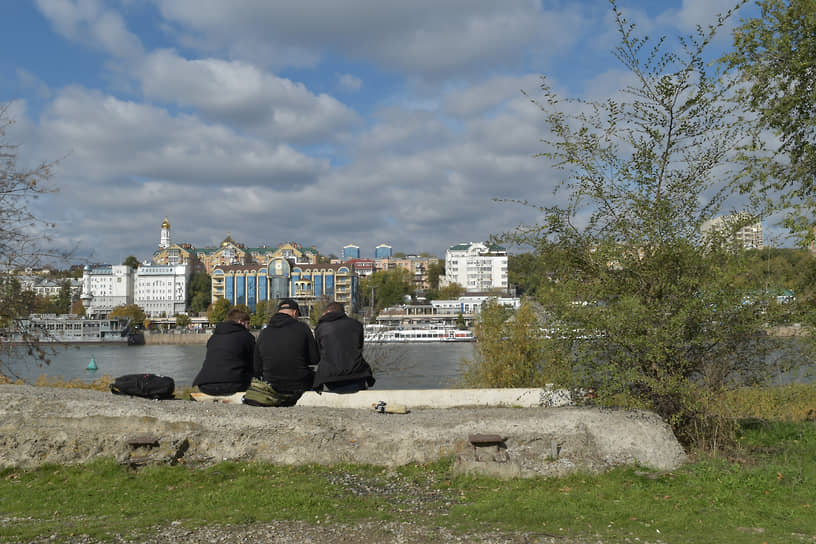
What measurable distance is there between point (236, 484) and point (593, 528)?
324 centimetres

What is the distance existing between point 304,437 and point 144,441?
162 centimetres

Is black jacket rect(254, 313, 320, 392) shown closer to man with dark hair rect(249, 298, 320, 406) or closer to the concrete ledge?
man with dark hair rect(249, 298, 320, 406)

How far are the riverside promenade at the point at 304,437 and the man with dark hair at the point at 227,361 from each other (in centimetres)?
45

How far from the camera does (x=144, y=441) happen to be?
668 centimetres

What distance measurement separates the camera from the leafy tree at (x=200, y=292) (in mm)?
142250

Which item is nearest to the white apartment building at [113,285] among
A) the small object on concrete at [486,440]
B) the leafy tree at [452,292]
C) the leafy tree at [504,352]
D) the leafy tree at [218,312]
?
the leafy tree at [218,312]

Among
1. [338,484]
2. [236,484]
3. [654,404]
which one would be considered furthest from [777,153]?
[236,484]

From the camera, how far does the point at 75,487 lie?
6.12m

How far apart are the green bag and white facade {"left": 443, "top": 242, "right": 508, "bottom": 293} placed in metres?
127

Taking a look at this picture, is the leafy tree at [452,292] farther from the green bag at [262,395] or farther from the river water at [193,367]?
the green bag at [262,395]

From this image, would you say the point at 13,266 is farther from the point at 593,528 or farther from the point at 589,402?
the point at 593,528

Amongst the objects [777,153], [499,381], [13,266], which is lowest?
[499,381]

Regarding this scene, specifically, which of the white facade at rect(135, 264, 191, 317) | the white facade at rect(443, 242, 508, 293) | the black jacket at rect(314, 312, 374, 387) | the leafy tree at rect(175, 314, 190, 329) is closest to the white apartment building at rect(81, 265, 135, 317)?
the white facade at rect(135, 264, 191, 317)

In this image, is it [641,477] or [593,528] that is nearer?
[593,528]
